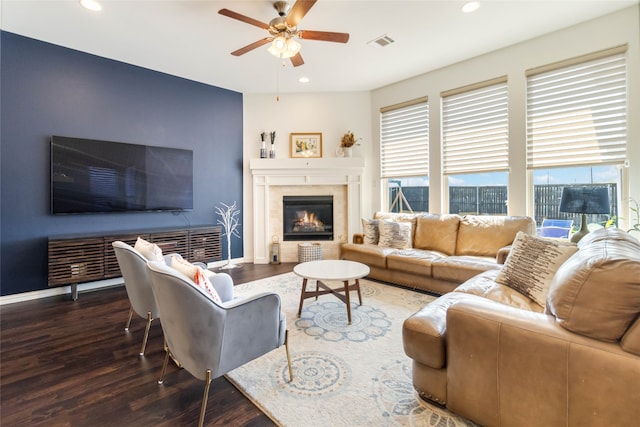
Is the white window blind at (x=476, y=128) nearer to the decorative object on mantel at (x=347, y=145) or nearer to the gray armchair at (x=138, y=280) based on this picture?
the decorative object on mantel at (x=347, y=145)

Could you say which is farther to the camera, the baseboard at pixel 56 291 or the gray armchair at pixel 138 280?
the baseboard at pixel 56 291

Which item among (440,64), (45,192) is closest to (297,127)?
(440,64)

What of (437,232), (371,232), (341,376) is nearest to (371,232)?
(371,232)

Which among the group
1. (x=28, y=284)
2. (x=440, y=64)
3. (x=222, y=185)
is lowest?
(x=28, y=284)

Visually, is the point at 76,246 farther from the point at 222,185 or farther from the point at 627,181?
the point at 627,181

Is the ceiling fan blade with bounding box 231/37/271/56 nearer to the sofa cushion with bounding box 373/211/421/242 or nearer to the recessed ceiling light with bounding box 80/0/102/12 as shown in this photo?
the recessed ceiling light with bounding box 80/0/102/12

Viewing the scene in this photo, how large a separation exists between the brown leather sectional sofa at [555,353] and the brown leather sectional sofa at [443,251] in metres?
1.76

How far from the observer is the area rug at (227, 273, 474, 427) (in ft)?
5.11

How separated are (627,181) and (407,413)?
3.47 meters

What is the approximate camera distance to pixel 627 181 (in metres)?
3.08

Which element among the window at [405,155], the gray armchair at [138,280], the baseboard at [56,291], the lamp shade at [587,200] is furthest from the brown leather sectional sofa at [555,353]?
the baseboard at [56,291]

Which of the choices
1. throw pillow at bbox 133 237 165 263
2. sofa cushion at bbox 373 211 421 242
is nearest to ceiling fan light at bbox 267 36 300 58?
throw pillow at bbox 133 237 165 263

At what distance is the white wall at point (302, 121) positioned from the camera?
5340 mm

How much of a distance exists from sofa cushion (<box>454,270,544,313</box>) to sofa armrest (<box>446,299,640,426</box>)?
635 millimetres
